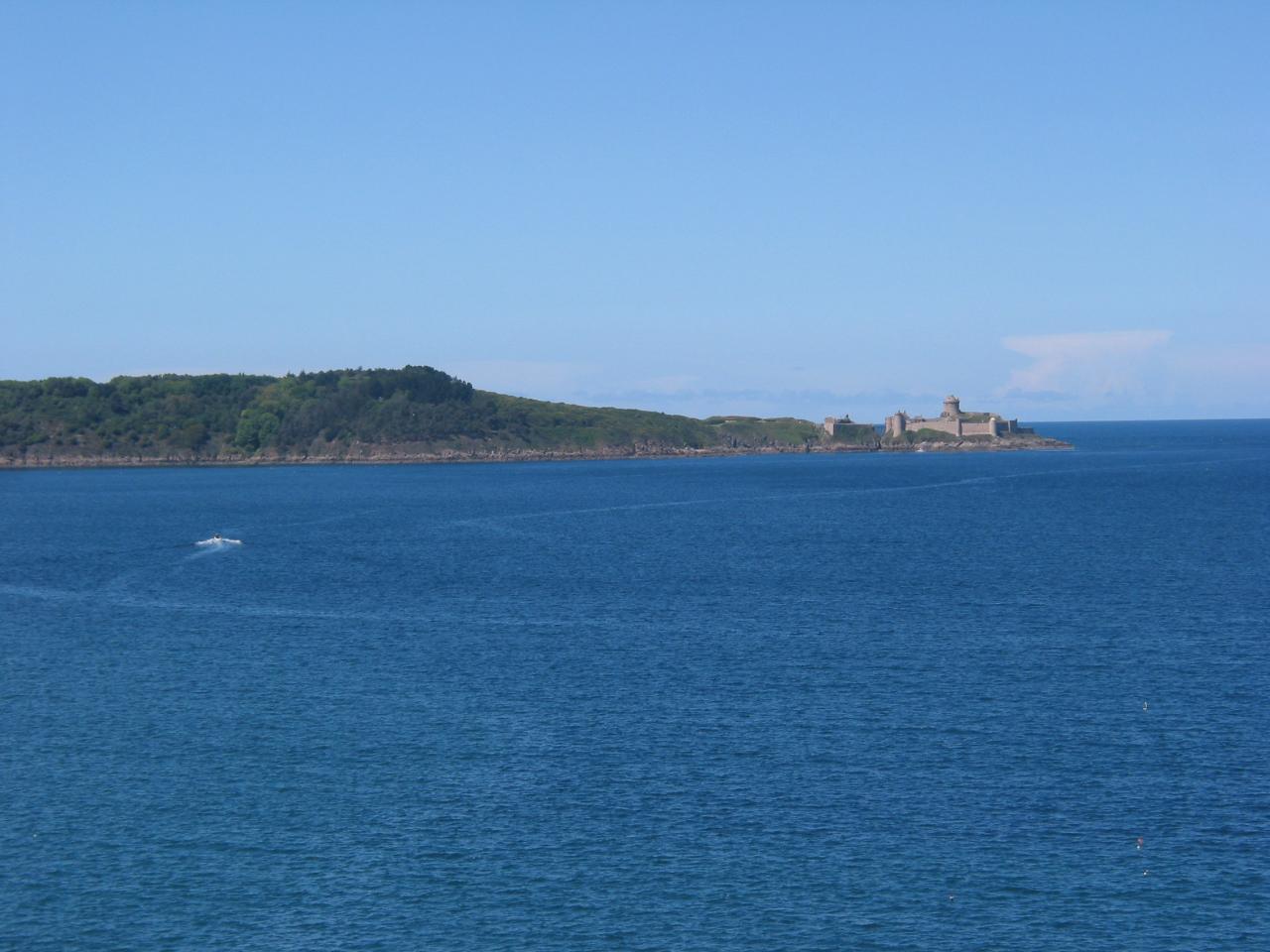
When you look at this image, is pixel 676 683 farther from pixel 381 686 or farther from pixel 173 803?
pixel 173 803

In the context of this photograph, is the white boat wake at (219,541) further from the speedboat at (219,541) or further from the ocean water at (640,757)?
the ocean water at (640,757)

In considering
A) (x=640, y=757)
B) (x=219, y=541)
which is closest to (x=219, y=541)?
(x=219, y=541)

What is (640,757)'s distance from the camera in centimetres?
4216

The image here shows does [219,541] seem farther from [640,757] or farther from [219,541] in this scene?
[640,757]

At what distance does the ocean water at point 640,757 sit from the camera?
3180 cm

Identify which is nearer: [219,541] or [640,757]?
[640,757]

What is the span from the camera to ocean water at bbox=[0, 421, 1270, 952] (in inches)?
1252

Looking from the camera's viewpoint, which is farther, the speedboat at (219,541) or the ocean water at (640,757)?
the speedboat at (219,541)

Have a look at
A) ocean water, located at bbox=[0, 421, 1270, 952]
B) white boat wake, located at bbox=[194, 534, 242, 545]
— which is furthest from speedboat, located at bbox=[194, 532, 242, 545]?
ocean water, located at bbox=[0, 421, 1270, 952]

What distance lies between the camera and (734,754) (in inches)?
1666

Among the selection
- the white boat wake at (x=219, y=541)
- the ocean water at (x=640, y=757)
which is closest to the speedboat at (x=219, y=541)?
the white boat wake at (x=219, y=541)

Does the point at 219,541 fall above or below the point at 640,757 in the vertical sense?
above

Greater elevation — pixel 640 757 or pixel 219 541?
pixel 219 541

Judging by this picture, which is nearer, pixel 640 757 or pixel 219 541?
pixel 640 757
